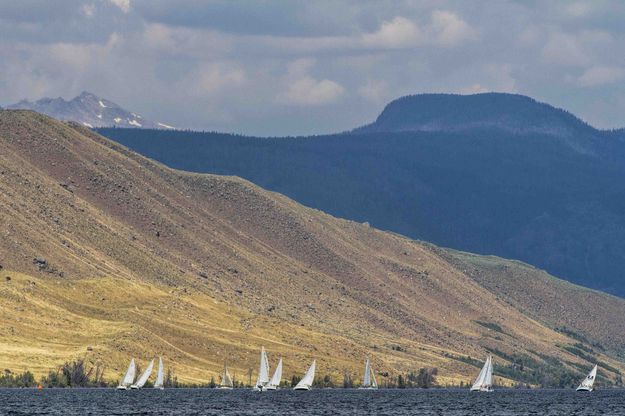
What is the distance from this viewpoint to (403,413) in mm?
177750

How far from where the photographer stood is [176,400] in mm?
197625

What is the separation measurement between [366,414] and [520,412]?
2504 centimetres

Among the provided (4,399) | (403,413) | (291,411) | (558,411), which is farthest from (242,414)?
(558,411)

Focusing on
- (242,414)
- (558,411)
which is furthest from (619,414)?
(242,414)

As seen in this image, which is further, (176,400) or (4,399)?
(176,400)

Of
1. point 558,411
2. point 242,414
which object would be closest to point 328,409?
point 242,414

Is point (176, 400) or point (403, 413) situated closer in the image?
point (403, 413)

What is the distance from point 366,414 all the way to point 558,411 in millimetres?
33684

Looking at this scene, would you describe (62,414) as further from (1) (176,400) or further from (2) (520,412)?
(2) (520,412)

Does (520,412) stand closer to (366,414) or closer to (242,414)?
(366,414)

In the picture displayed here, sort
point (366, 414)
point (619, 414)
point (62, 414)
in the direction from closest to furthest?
point (62, 414) < point (366, 414) < point (619, 414)

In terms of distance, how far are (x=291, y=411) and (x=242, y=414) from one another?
437 inches

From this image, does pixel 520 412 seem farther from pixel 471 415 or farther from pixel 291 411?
pixel 291 411

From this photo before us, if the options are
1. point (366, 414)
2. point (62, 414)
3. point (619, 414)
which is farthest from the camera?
point (619, 414)
